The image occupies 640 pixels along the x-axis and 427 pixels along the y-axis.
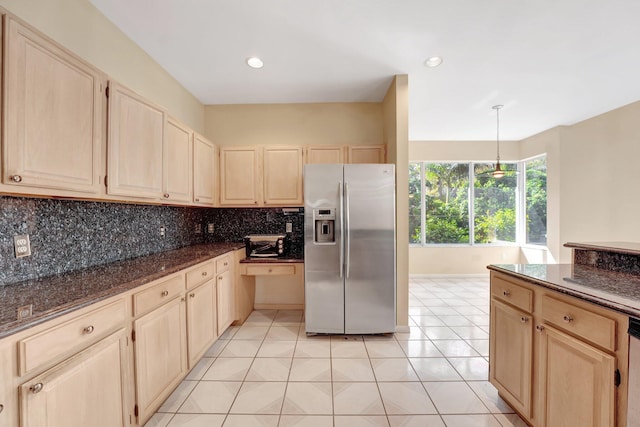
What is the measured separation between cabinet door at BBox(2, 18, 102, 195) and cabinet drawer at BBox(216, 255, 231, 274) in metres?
1.18

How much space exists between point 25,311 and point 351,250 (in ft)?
7.04

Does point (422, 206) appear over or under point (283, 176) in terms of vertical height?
under

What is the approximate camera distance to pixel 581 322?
111 centimetres

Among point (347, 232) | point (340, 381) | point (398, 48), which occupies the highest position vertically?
point (398, 48)

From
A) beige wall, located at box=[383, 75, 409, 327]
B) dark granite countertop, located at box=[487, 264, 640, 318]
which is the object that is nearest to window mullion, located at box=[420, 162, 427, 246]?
beige wall, located at box=[383, 75, 409, 327]

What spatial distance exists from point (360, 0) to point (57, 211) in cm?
238

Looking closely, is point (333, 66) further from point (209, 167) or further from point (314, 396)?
point (314, 396)

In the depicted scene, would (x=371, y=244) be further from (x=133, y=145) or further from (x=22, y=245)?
(x=22, y=245)

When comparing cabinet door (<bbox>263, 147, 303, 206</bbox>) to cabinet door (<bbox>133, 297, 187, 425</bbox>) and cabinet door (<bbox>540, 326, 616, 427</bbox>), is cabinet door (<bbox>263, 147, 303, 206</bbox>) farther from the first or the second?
cabinet door (<bbox>540, 326, 616, 427</bbox>)

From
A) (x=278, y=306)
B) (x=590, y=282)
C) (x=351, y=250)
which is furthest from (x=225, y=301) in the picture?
(x=590, y=282)

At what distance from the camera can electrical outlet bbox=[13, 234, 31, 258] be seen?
51.3 inches

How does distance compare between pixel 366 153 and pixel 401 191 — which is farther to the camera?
pixel 366 153

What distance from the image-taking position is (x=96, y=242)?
178cm

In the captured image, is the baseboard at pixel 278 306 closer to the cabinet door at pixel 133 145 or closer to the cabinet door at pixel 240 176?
the cabinet door at pixel 240 176
